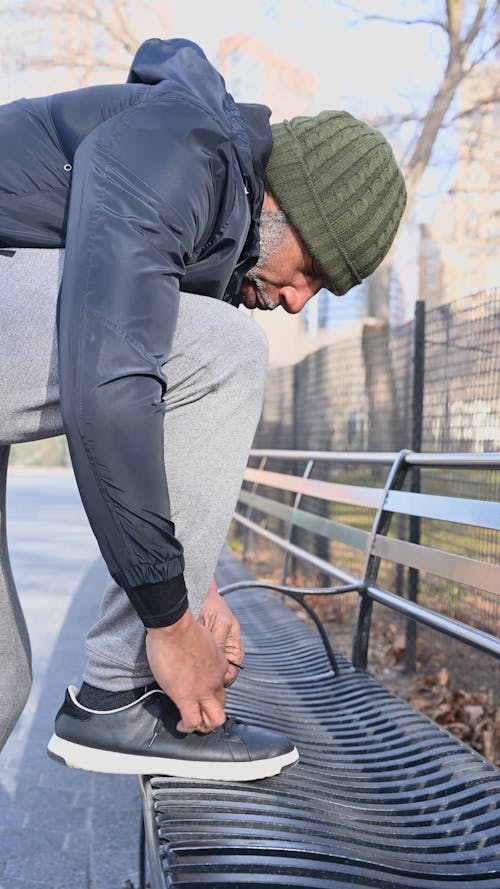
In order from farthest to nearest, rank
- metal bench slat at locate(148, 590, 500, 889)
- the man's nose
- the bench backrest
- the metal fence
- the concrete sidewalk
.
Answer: the metal fence < the concrete sidewalk < the bench backrest < the man's nose < metal bench slat at locate(148, 590, 500, 889)

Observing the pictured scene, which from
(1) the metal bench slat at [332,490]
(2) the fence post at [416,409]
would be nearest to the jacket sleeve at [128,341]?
(1) the metal bench slat at [332,490]

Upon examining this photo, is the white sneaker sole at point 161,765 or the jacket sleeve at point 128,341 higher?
the jacket sleeve at point 128,341

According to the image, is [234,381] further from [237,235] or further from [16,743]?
[16,743]

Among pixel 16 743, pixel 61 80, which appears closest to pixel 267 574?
pixel 16 743

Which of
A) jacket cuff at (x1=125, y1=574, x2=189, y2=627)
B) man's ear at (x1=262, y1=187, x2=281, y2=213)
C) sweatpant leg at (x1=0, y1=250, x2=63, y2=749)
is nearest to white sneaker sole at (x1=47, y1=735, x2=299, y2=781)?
jacket cuff at (x1=125, y1=574, x2=189, y2=627)

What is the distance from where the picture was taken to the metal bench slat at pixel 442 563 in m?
2.35

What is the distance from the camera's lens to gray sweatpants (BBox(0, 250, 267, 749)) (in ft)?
5.87

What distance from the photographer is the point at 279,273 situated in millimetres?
2191

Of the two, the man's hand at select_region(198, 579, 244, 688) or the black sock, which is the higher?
the man's hand at select_region(198, 579, 244, 688)

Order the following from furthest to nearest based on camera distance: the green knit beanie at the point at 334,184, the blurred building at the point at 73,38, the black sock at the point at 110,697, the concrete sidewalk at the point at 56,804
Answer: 1. the blurred building at the point at 73,38
2. the concrete sidewalk at the point at 56,804
3. the green knit beanie at the point at 334,184
4. the black sock at the point at 110,697

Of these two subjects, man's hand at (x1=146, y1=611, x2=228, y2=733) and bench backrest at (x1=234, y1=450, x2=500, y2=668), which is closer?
man's hand at (x1=146, y1=611, x2=228, y2=733)

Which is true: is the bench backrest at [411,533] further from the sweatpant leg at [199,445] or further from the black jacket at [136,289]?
the black jacket at [136,289]

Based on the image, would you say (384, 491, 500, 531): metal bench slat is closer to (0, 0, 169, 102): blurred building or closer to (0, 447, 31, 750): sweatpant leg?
(0, 447, 31, 750): sweatpant leg

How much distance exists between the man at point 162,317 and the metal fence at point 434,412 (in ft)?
7.96
